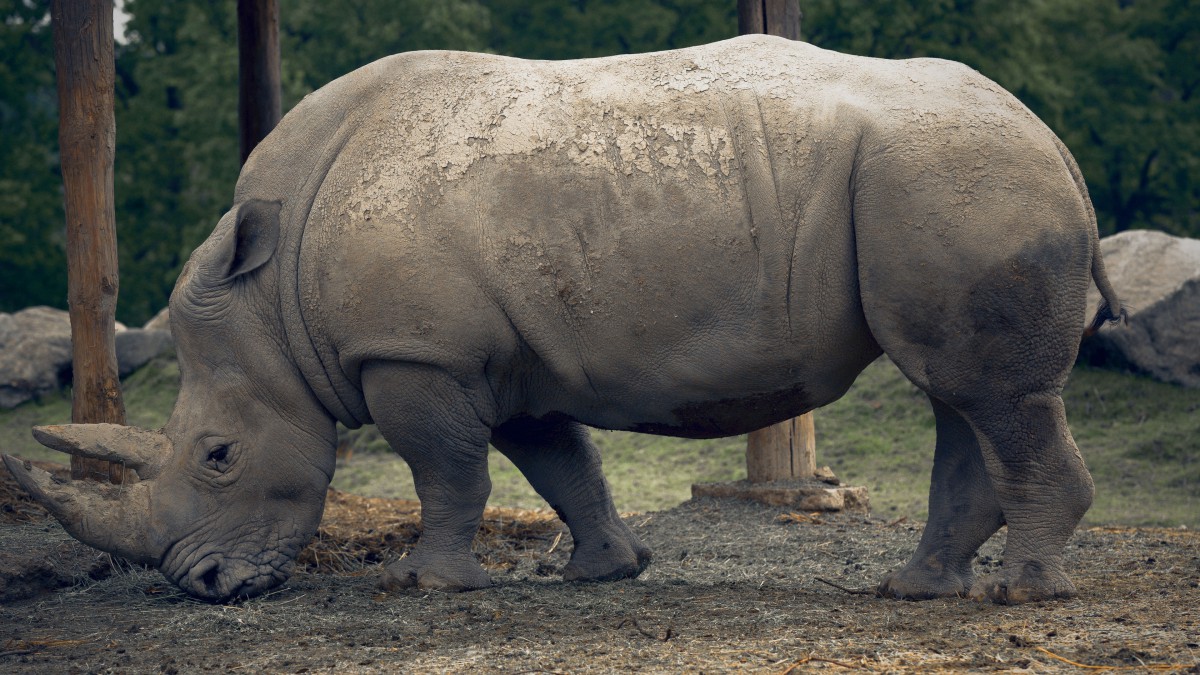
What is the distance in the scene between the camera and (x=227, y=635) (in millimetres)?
5281

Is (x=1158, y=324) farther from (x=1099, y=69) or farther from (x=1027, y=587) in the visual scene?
(x=1099, y=69)

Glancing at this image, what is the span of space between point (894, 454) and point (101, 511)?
7.73 meters

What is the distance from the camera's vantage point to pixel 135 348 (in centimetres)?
1589

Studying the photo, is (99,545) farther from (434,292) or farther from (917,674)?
(917,674)

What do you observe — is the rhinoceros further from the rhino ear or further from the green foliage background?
the green foliage background

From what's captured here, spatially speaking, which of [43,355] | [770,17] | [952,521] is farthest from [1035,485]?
[43,355]

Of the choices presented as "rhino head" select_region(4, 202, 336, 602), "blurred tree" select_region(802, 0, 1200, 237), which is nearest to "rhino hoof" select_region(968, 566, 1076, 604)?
"rhino head" select_region(4, 202, 336, 602)

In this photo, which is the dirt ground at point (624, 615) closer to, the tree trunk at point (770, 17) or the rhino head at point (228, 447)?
the rhino head at point (228, 447)

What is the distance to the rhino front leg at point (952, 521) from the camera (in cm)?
564

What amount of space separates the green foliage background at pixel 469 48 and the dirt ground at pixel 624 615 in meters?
15.7

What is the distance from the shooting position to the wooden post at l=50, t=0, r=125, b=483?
737cm

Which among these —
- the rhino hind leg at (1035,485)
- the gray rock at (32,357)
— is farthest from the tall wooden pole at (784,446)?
the gray rock at (32,357)

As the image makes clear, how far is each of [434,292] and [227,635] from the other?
1559mm

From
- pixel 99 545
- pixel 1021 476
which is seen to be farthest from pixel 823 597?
pixel 99 545
